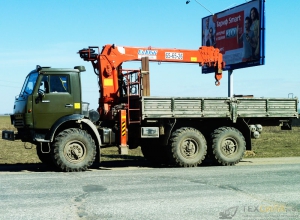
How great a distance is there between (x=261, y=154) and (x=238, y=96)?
16.4 feet

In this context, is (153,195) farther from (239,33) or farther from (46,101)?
(239,33)

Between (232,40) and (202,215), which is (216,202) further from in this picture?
(232,40)

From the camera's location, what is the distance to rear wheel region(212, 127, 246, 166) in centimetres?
1494

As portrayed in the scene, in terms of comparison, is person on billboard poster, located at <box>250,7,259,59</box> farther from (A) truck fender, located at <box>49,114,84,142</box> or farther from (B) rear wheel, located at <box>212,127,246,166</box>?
(A) truck fender, located at <box>49,114,84,142</box>

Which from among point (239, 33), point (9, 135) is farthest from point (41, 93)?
point (239, 33)

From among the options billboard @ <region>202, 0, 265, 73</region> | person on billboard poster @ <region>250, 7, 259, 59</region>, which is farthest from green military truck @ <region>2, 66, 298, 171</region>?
person on billboard poster @ <region>250, 7, 259, 59</region>

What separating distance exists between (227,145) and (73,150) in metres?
4.92

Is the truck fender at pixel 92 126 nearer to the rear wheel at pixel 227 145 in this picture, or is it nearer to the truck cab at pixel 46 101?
the truck cab at pixel 46 101

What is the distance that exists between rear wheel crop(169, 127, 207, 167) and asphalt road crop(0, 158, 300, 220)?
5.70 feet

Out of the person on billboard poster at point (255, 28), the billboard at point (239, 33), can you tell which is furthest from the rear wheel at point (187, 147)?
the person on billboard poster at point (255, 28)

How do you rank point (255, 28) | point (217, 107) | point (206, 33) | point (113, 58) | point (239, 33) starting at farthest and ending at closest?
point (206, 33) < point (239, 33) < point (255, 28) < point (113, 58) < point (217, 107)

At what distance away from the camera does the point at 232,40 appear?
2728cm

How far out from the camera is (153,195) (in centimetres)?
907

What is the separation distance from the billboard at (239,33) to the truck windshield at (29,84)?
1246cm
